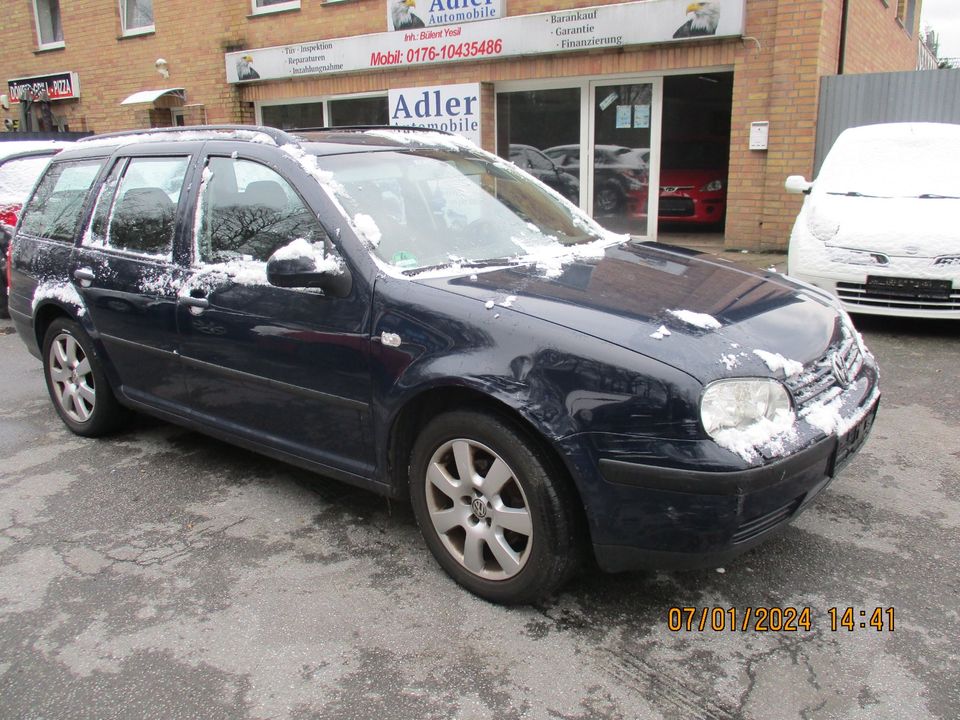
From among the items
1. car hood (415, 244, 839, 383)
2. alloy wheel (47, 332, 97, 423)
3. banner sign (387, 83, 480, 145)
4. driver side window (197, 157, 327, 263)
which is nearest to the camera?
car hood (415, 244, 839, 383)

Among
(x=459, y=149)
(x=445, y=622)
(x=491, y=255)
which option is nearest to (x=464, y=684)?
(x=445, y=622)

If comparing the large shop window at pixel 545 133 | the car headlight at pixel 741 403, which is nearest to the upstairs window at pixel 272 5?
the large shop window at pixel 545 133

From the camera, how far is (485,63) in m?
11.5

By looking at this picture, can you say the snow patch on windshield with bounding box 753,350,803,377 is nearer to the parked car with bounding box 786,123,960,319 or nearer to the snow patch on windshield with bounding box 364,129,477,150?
the snow patch on windshield with bounding box 364,129,477,150

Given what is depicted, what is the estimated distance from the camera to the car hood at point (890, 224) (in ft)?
20.4

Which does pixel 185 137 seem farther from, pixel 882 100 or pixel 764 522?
pixel 882 100

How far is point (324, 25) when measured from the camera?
1295 centimetres

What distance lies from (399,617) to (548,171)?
9.85m

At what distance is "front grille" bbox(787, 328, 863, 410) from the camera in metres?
2.68

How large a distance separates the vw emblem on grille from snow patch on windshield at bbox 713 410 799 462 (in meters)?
0.45

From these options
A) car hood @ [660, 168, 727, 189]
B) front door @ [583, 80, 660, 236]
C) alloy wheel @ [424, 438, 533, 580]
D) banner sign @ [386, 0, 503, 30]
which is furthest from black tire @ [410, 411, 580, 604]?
car hood @ [660, 168, 727, 189]

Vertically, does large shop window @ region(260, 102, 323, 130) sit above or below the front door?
above

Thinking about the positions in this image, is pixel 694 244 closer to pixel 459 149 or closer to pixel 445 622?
pixel 459 149

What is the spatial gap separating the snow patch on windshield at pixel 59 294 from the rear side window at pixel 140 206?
0.29 metres
